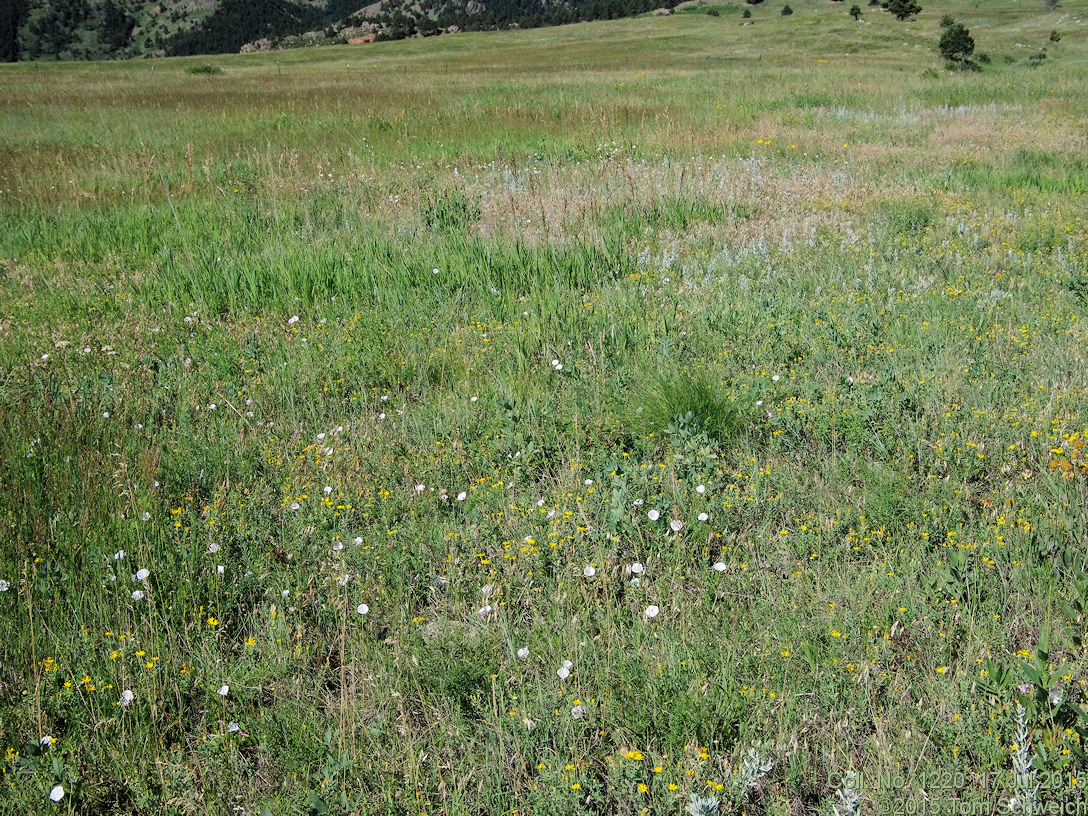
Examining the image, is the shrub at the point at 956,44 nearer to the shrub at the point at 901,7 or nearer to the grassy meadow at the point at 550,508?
the shrub at the point at 901,7

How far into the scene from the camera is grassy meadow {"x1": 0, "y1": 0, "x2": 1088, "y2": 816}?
7.37 ft

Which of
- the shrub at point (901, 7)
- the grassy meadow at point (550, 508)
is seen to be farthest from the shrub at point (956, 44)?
the grassy meadow at point (550, 508)

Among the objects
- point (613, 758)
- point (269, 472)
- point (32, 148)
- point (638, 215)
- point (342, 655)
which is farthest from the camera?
point (32, 148)

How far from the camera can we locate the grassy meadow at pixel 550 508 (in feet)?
7.37

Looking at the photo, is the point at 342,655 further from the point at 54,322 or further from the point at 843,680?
the point at 54,322

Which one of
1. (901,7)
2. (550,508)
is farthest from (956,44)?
(550,508)

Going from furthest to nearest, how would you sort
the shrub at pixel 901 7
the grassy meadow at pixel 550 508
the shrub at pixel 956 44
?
the shrub at pixel 901 7, the shrub at pixel 956 44, the grassy meadow at pixel 550 508

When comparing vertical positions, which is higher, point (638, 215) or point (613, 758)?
point (638, 215)

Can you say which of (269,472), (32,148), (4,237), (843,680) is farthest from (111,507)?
(32,148)

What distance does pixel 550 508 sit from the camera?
137 inches

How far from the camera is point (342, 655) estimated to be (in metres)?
2.62

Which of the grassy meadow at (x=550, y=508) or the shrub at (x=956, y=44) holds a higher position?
the shrub at (x=956, y=44)

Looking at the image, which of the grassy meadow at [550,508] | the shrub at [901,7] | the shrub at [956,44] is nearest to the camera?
the grassy meadow at [550,508]

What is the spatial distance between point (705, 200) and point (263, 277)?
17.6 feet
